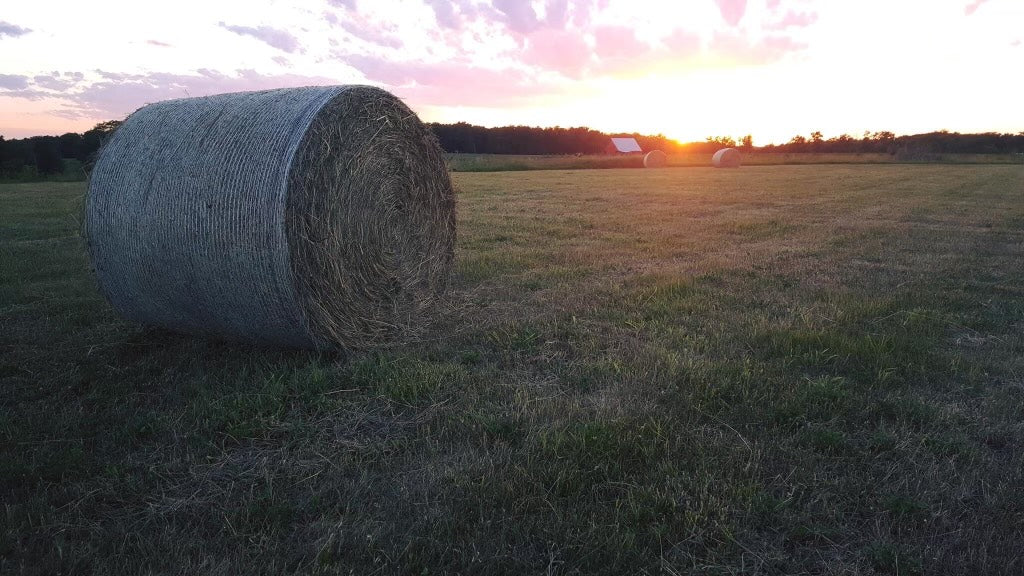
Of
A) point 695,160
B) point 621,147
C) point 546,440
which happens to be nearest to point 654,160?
point 695,160

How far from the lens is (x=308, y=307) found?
502cm

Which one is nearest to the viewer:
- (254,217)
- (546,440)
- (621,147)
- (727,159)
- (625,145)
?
(546,440)

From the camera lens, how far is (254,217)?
4.88 m

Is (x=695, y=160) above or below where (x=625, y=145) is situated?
below

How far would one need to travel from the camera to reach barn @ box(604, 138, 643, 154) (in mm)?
84125

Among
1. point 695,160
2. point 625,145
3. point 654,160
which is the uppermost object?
point 625,145

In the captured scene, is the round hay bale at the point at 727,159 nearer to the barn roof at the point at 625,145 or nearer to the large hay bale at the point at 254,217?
the barn roof at the point at 625,145

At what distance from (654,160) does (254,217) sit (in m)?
49.2

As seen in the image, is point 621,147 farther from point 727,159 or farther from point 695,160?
point 727,159

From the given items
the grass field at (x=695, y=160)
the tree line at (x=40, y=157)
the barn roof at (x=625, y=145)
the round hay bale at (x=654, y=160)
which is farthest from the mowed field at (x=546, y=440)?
the barn roof at (x=625, y=145)

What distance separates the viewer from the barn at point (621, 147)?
84125 mm

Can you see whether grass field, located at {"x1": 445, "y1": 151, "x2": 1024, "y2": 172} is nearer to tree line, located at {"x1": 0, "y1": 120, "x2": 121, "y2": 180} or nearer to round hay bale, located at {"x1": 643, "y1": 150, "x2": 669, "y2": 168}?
round hay bale, located at {"x1": 643, "y1": 150, "x2": 669, "y2": 168}

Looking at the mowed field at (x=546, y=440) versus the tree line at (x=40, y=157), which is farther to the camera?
the tree line at (x=40, y=157)

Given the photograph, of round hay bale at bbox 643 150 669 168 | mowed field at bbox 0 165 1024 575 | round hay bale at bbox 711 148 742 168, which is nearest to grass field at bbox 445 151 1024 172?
round hay bale at bbox 643 150 669 168
